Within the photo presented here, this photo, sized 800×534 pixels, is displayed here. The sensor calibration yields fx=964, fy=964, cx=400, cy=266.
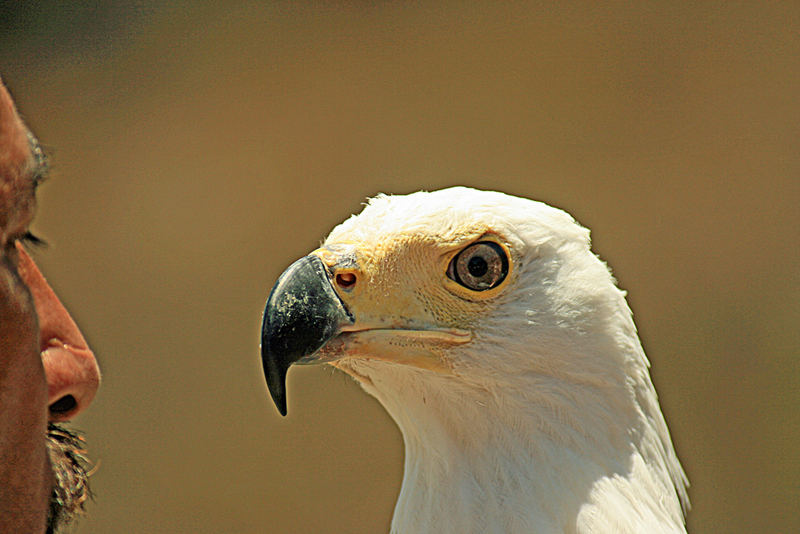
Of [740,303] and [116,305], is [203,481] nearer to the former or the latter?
[116,305]

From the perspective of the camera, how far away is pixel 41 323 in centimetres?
177

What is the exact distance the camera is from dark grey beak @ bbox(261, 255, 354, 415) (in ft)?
7.63

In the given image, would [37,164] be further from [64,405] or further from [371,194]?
[371,194]

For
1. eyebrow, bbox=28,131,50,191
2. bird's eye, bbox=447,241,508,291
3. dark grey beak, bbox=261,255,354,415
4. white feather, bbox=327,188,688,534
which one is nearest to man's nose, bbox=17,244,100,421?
eyebrow, bbox=28,131,50,191

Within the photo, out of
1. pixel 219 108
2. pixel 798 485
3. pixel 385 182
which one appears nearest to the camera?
pixel 798 485

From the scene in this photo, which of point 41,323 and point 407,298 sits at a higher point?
point 41,323

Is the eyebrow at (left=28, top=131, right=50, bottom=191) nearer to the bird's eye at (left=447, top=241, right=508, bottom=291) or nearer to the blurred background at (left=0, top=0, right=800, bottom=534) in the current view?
the bird's eye at (left=447, top=241, right=508, bottom=291)

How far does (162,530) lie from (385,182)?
3250mm

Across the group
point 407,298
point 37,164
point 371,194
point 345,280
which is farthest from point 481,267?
point 371,194

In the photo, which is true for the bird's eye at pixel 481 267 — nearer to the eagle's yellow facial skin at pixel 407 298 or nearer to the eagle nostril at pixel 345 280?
the eagle's yellow facial skin at pixel 407 298

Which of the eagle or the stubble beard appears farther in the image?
the eagle

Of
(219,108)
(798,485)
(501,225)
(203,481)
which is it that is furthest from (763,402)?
(501,225)

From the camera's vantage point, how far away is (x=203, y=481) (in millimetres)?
7613

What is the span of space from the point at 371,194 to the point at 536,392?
221 inches
